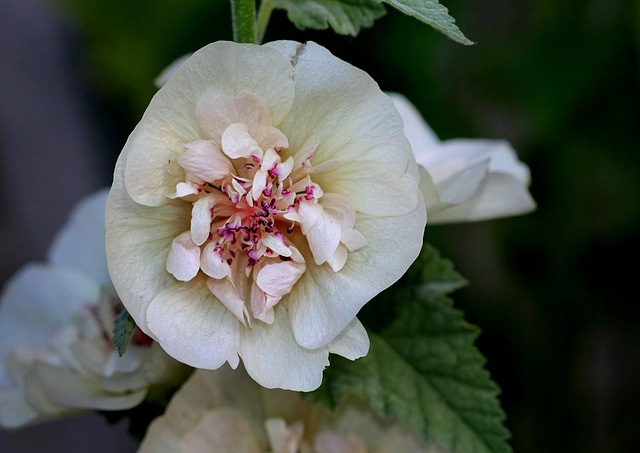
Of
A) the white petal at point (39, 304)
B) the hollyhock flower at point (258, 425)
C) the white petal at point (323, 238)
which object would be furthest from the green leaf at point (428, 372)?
the white petal at point (39, 304)

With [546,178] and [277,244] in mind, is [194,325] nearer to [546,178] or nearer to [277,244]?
[277,244]

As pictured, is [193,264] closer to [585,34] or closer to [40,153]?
[585,34]

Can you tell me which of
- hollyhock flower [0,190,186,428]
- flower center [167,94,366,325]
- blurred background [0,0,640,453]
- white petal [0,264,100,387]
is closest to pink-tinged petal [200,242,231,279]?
flower center [167,94,366,325]

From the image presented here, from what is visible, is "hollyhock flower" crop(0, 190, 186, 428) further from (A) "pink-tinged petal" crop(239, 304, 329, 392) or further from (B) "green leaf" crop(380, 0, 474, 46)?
(B) "green leaf" crop(380, 0, 474, 46)

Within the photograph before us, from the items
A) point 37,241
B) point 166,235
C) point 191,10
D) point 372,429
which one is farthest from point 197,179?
point 37,241

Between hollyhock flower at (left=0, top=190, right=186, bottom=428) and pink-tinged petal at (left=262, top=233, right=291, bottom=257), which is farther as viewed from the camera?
hollyhock flower at (left=0, top=190, right=186, bottom=428)

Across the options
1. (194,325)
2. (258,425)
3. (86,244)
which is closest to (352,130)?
(194,325)
